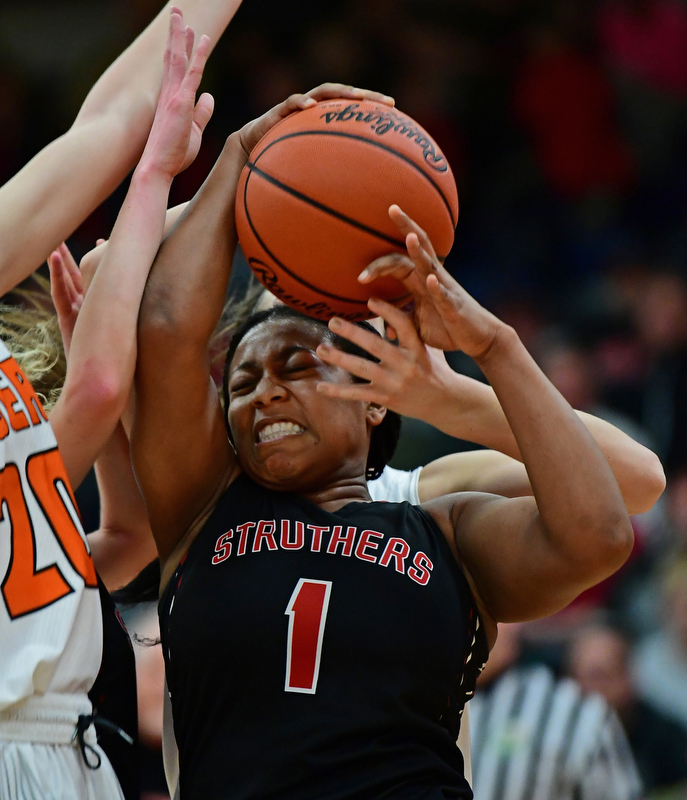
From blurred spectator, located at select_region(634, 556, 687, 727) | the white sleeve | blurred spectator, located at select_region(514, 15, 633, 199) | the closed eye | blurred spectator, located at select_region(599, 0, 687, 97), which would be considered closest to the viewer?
the closed eye

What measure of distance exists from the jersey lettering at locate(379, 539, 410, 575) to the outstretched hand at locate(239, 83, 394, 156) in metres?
1.03

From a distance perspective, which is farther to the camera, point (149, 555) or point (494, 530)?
point (149, 555)

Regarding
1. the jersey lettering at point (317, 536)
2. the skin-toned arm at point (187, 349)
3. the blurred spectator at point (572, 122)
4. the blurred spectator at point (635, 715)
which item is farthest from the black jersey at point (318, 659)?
the blurred spectator at point (572, 122)

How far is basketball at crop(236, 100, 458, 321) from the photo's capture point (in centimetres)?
243

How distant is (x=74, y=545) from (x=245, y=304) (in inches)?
50.7

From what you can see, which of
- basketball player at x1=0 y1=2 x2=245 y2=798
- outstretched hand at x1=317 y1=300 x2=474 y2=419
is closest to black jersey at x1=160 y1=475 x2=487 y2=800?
basketball player at x1=0 y1=2 x2=245 y2=798

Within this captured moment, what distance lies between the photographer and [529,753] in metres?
5.05

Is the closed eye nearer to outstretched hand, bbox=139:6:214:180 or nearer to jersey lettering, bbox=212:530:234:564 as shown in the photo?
jersey lettering, bbox=212:530:234:564

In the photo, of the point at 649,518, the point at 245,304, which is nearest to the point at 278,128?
the point at 245,304

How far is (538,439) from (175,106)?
1.19 meters

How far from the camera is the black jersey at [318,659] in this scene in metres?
2.37

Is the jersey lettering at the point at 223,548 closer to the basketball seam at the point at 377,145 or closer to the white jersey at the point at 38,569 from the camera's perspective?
the white jersey at the point at 38,569

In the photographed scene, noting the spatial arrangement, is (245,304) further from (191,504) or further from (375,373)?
(375,373)

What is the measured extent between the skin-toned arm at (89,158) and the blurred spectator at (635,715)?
3842mm
